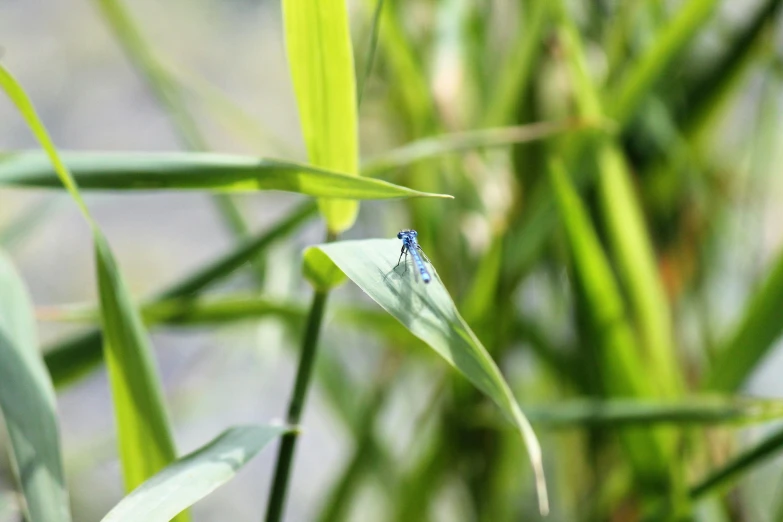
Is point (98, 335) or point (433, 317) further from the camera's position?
point (98, 335)

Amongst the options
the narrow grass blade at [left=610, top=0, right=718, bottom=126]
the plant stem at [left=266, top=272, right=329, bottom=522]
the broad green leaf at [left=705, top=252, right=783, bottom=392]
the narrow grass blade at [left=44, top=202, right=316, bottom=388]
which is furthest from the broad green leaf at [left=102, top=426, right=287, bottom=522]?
the narrow grass blade at [left=610, top=0, right=718, bottom=126]

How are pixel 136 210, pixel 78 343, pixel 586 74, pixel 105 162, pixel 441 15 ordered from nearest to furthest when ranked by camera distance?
pixel 105 162 → pixel 78 343 → pixel 586 74 → pixel 441 15 → pixel 136 210

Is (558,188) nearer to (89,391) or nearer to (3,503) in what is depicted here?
(3,503)

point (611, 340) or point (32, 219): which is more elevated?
point (32, 219)

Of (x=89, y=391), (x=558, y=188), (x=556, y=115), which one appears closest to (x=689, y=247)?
(x=556, y=115)

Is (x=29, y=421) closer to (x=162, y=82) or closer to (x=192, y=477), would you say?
(x=192, y=477)

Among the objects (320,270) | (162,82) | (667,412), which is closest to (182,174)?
(320,270)

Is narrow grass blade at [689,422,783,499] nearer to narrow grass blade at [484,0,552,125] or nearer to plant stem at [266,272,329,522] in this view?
plant stem at [266,272,329,522]
